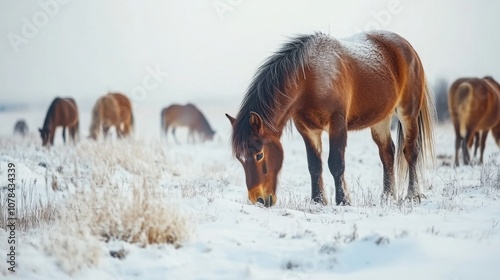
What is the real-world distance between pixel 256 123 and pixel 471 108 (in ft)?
30.5

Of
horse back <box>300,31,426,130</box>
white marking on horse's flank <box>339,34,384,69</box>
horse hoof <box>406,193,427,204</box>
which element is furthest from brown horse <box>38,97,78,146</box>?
horse hoof <box>406,193,427,204</box>

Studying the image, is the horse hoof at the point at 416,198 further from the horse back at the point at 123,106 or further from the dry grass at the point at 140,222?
the horse back at the point at 123,106

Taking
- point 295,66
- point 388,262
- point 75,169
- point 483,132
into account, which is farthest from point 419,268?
point 483,132

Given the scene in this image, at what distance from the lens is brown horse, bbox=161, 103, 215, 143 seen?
30969 millimetres

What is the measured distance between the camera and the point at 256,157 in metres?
5.85

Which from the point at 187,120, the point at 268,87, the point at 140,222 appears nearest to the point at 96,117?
the point at 187,120

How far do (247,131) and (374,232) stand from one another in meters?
1.99

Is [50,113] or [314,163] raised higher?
[50,113]

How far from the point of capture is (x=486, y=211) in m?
5.78

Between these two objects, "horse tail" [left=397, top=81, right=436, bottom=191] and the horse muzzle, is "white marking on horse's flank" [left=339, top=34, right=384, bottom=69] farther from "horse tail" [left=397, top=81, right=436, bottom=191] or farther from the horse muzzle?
the horse muzzle

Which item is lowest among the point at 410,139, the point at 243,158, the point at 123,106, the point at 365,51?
the point at 243,158

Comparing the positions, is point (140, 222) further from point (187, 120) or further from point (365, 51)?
point (187, 120)

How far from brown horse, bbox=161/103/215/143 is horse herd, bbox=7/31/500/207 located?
77.8 feet

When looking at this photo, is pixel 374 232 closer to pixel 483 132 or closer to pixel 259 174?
pixel 259 174
